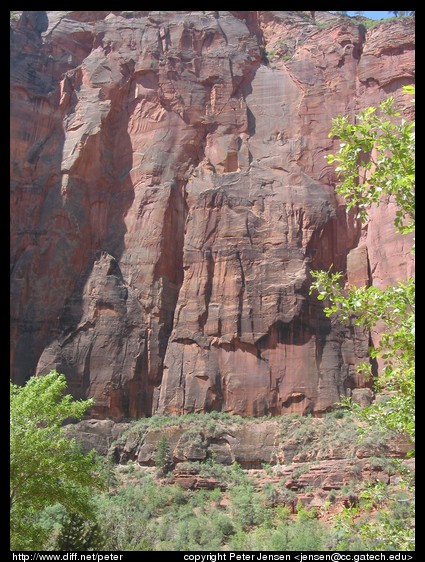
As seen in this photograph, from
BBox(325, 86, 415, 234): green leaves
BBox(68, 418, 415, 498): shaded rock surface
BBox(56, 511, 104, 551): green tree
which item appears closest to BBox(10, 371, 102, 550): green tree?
BBox(56, 511, 104, 551): green tree

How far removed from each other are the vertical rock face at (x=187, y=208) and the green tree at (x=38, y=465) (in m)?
19.3

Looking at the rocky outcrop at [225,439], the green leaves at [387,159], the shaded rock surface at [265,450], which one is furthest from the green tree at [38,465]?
the rocky outcrop at [225,439]

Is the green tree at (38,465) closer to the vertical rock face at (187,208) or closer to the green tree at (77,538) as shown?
the green tree at (77,538)

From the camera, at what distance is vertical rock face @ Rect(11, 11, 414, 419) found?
110 feet

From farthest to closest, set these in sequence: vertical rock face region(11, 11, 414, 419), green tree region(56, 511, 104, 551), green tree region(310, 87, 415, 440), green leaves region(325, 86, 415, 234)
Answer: vertical rock face region(11, 11, 414, 419)
green tree region(56, 511, 104, 551)
green leaves region(325, 86, 415, 234)
green tree region(310, 87, 415, 440)

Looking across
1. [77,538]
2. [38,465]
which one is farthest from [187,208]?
[38,465]

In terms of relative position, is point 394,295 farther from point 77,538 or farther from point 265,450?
point 265,450

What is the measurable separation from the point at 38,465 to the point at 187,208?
26.4 metres

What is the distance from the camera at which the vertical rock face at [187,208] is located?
110 feet

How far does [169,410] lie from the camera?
3312 centimetres

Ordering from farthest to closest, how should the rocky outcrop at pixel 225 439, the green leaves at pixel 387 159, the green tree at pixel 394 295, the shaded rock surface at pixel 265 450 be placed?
the rocky outcrop at pixel 225 439 → the shaded rock surface at pixel 265 450 → the green leaves at pixel 387 159 → the green tree at pixel 394 295

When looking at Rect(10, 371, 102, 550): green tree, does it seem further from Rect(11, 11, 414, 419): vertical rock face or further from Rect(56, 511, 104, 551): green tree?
Rect(11, 11, 414, 419): vertical rock face

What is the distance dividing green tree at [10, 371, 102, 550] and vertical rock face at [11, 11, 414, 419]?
63.3 ft
